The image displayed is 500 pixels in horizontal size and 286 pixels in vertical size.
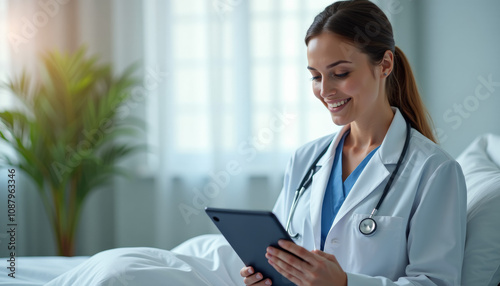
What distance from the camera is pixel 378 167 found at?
138 centimetres

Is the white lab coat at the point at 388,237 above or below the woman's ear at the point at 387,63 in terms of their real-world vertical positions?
below

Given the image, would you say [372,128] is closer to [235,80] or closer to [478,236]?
[478,236]

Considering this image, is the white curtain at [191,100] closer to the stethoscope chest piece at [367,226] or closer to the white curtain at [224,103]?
the white curtain at [224,103]

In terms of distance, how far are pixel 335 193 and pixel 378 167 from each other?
0.55 feet

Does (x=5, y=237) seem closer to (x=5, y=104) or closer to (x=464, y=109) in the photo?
(x=5, y=104)

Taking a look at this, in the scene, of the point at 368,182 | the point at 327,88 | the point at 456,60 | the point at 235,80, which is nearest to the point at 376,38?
the point at 327,88

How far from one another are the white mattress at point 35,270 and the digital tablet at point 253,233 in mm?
674

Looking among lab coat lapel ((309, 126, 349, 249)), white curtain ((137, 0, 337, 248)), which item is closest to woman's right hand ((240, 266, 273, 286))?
lab coat lapel ((309, 126, 349, 249))

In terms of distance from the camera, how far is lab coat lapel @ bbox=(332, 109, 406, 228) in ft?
4.40

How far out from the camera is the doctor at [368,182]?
1.18m

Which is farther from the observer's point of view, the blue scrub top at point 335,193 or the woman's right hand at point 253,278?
the blue scrub top at point 335,193

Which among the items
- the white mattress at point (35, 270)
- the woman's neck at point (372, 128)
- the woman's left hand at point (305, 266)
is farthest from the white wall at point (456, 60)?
the white mattress at point (35, 270)

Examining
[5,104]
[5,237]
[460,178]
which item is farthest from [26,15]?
[460,178]

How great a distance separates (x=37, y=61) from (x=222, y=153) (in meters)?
1.35
